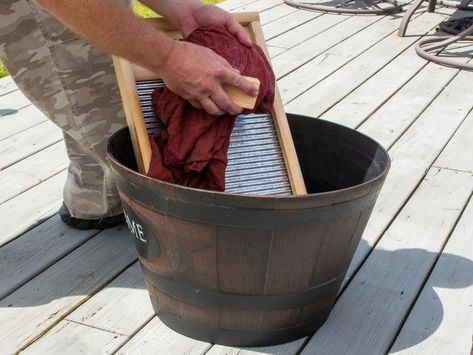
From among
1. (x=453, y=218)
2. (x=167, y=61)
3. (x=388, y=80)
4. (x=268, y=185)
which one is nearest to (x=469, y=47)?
(x=388, y=80)

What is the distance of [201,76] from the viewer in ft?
5.76

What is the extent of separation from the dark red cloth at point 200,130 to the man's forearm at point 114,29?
200 millimetres

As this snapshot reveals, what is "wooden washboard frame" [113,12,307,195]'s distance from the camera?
1.97 m

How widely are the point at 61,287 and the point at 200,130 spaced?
2.52 feet

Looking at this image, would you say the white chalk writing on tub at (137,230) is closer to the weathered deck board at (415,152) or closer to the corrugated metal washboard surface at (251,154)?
the corrugated metal washboard surface at (251,154)

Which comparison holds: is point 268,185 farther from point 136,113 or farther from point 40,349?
point 40,349

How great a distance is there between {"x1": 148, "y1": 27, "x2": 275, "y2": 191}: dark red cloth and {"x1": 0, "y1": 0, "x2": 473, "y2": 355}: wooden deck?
483 millimetres

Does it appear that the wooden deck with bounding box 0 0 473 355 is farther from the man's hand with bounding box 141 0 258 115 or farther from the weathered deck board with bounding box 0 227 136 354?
the man's hand with bounding box 141 0 258 115

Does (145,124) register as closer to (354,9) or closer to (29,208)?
(29,208)

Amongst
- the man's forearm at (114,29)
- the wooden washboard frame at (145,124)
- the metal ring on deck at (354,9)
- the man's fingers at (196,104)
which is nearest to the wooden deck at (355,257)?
the wooden washboard frame at (145,124)

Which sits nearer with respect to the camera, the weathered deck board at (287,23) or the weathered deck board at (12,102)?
the weathered deck board at (12,102)

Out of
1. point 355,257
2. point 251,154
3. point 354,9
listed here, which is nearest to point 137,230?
point 251,154

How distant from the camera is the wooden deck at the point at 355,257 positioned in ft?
6.78

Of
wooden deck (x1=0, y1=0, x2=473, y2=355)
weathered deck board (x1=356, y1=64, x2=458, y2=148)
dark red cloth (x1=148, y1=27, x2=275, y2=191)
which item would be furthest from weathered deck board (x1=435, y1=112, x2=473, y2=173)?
dark red cloth (x1=148, y1=27, x2=275, y2=191)
